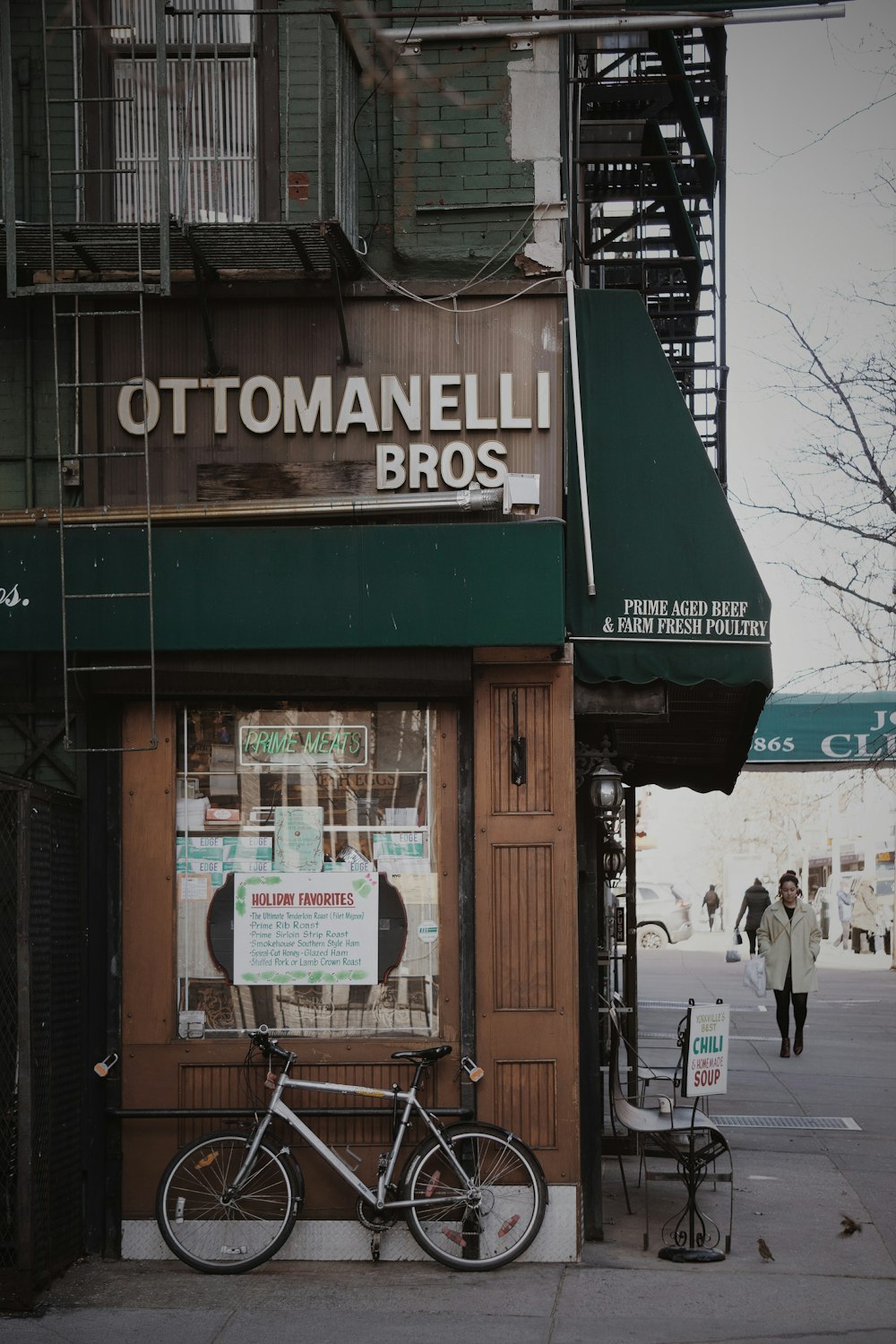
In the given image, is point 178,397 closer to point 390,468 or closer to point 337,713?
point 390,468

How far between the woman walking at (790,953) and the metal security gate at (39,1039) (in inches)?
377

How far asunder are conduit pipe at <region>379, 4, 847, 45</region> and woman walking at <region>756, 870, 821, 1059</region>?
979 centimetres

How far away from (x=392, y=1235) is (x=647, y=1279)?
135 centimetres

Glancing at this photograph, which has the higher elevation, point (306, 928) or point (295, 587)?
point (295, 587)

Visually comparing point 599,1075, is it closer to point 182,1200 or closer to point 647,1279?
point 647,1279

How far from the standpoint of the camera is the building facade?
8438mm

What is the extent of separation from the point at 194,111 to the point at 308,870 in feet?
→ 14.5

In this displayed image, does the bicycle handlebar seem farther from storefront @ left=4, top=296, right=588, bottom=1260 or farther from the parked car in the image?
the parked car

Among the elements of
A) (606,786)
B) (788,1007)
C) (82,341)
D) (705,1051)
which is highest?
(82,341)

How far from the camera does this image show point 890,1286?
8016 millimetres

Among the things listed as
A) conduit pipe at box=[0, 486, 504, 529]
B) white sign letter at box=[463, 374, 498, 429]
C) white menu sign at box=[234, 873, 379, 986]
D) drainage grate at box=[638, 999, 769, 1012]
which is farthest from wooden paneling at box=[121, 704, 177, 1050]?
drainage grate at box=[638, 999, 769, 1012]

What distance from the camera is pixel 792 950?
16.3 m

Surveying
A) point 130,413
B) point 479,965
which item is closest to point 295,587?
point 130,413

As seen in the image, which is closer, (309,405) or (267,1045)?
(267,1045)
